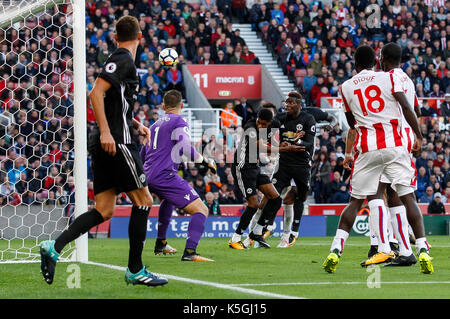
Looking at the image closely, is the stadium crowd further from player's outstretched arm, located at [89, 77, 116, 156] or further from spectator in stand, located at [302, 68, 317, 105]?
player's outstretched arm, located at [89, 77, 116, 156]

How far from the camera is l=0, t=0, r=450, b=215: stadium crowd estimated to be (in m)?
12.5

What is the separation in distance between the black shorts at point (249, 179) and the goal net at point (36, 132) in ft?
9.03

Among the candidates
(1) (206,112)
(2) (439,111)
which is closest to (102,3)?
(1) (206,112)

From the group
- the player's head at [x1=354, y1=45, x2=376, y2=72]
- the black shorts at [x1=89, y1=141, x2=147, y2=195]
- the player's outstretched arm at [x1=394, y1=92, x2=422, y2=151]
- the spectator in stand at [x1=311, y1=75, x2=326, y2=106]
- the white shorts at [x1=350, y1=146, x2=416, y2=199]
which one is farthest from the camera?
the spectator in stand at [x1=311, y1=75, x2=326, y2=106]

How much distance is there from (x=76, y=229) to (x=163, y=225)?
444cm

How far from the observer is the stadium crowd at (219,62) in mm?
12547

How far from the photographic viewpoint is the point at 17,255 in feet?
36.7

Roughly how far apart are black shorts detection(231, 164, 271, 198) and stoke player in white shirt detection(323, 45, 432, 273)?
4.30 meters

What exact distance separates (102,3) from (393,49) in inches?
722

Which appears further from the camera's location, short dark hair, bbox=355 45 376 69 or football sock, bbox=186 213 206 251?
football sock, bbox=186 213 206 251

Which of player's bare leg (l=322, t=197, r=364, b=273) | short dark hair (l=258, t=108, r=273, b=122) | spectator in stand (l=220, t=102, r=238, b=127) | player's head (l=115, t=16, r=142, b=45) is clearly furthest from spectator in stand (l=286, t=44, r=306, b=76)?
player's head (l=115, t=16, r=142, b=45)

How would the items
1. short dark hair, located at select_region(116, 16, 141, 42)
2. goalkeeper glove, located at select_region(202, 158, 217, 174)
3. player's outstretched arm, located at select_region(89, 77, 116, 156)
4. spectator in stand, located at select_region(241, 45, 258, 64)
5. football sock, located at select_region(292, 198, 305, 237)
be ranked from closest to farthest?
player's outstretched arm, located at select_region(89, 77, 116, 156) → short dark hair, located at select_region(116, 16, 141, 42) → goalkeeper glove, located at select_region(202, 158, 217, 174) → football sock, located at select_region(292, 198, 305, 237) → spectator in stand, located at select_region(241, 45, 258, 64)

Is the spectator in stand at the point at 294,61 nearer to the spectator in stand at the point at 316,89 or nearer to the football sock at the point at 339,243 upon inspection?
the spectator in stand at the point at 316,89

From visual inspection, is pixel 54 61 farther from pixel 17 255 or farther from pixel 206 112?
pixel 206 112
